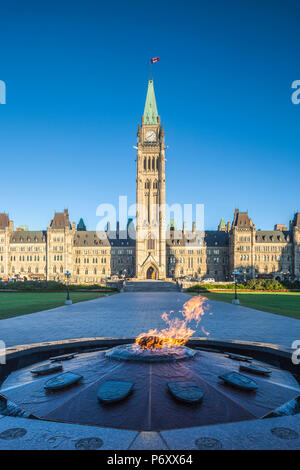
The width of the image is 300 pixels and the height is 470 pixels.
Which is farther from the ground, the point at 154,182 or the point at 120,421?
the point at 154,182

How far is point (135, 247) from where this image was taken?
10081cm

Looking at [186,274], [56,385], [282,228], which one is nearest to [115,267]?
[186,274]

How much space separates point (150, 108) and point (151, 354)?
101 metres

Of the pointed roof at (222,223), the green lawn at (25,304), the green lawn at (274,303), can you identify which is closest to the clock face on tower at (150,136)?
the pointed roof at (222,223)

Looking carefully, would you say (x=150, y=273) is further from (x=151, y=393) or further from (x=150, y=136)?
(x=151, y=393)

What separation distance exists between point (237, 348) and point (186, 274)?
300ft

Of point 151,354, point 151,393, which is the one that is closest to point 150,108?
point 151,354

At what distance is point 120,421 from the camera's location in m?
4.82

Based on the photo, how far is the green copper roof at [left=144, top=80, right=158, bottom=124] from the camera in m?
97.5

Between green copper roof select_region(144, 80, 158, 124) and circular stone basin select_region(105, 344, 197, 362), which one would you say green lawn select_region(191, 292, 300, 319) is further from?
green copper roof select_region(144, 80, 158, 124)

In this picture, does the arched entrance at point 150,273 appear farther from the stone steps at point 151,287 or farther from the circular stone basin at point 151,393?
the circular stone basin at point 151,393

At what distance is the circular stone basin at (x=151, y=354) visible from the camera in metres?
6.75
